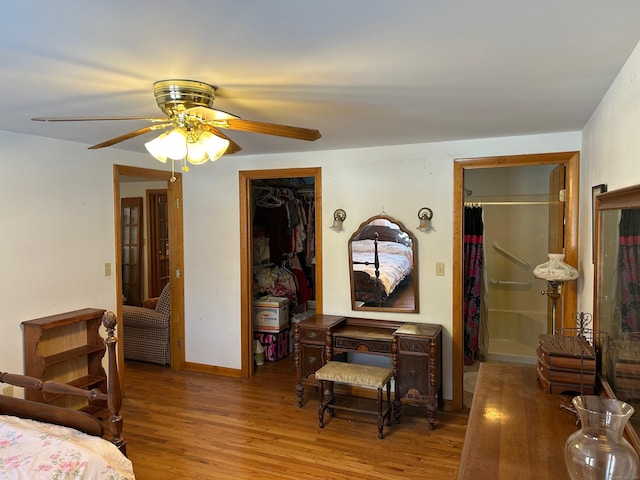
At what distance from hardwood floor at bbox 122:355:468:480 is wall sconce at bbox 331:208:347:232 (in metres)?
1.53

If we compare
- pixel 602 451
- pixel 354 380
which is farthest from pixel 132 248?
pixel 602 451

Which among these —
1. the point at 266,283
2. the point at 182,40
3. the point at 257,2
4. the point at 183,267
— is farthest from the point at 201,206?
the point at 257,2

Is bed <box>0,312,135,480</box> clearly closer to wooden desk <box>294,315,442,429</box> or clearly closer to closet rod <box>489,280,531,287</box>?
wooden desk <box>294,315,442,429</box>

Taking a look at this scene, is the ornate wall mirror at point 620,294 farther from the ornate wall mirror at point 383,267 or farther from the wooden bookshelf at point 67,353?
the wooden bookshelf at point 67,353

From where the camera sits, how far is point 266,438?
10.8ft

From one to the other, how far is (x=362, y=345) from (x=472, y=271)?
75.0 inches

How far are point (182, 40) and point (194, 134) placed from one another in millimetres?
547

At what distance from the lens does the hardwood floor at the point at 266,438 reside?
2883mm

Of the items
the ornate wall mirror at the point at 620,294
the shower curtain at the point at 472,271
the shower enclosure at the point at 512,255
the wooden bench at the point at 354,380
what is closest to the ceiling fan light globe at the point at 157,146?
the ornate wall mirror at the point at 620,294

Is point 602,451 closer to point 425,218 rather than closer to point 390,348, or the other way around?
point 390,348

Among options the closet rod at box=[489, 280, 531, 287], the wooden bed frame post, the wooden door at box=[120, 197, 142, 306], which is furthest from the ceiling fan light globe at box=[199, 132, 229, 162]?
the wooden door at box=[120, 197, 142, 306]

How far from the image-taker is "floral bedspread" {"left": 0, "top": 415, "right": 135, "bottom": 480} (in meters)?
1.76

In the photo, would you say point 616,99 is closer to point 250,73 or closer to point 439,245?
point 250,73

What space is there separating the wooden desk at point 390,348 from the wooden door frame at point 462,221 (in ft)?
0.56
